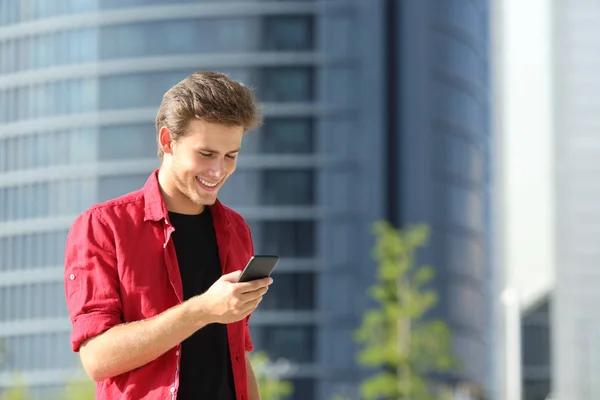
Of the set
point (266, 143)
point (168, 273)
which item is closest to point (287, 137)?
point (266, 143)

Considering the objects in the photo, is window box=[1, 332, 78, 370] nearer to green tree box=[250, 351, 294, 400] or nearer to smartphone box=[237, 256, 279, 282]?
green tree box=[250, 351, 294, 400]

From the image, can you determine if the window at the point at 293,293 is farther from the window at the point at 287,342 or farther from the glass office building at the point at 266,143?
the window at the point at 287,342

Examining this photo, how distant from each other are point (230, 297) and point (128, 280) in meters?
0.26

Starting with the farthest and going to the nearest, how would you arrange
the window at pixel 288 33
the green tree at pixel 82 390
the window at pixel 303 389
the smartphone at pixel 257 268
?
the window at pixel 288 33, the window at pixel 303 389, the green tree at pixel 82 390, the smartphone at pixel 257 268

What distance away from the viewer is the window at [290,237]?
52125 millimetres

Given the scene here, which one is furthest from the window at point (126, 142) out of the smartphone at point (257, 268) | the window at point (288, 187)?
the smartphone at point (257, 268)

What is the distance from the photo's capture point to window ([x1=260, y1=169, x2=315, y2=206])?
52.1m

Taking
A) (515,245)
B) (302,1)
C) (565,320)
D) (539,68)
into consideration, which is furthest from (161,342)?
(565,320)

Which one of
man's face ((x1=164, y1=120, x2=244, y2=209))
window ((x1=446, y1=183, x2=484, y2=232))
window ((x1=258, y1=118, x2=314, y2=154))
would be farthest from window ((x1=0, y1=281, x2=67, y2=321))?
man's face ((x1=164, y1=120, x2=244, y2=209))

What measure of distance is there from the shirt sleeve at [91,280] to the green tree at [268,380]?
33031 mm

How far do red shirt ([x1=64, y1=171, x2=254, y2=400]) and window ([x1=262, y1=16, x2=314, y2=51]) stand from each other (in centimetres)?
5109

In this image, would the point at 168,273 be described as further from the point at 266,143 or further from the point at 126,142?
the point at 126,142

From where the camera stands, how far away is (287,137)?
→ 52.3 meters

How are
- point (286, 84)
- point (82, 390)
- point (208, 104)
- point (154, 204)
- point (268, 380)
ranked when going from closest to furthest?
point (208, 104), point (154, 204), point (82, 390), point (268, 380), point (286, 84)
